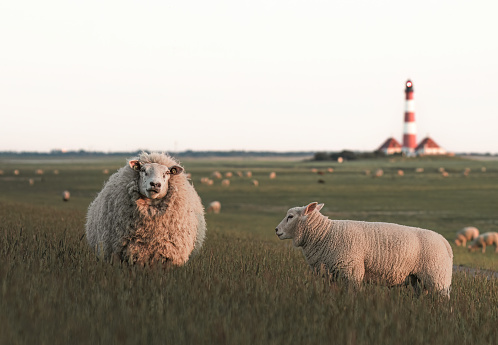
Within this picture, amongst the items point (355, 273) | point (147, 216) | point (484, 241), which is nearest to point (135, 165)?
point (147, 216)

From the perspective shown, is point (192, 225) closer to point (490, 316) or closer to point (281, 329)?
point (281, 329)

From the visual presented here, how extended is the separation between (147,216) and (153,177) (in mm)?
610

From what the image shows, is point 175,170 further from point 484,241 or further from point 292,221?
point 484,241

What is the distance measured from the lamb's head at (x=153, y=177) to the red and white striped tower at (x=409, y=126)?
11010 cm

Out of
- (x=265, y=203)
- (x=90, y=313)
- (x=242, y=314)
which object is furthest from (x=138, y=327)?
(x=265, y=203)

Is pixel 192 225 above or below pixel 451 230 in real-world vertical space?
above

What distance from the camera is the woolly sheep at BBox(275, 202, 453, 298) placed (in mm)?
7875

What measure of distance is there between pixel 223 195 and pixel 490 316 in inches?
1371

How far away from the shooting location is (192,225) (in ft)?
30.4

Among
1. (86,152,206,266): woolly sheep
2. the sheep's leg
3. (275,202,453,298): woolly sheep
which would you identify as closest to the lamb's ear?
(275,202,453,298): woolly sheep

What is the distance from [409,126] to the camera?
11625 cm

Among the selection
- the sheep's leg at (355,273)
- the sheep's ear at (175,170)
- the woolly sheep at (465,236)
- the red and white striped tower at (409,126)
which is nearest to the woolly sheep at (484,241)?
the woolly sheep at (465,236)

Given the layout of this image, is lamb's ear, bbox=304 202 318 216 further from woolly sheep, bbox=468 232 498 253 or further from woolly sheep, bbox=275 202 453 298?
woolly sheep, bbox=468 232 498 253

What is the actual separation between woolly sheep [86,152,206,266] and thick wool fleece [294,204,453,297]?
2279 millimetres
